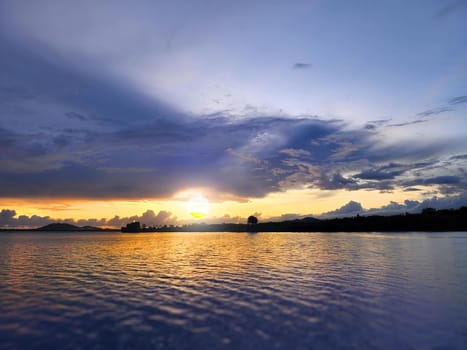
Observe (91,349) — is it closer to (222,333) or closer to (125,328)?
(125,328)

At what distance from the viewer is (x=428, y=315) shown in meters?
23.1

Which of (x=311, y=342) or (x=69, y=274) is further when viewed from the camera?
(x=69, y=274)

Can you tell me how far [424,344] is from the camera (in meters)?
17.8

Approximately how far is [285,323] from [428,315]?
10.8 meters

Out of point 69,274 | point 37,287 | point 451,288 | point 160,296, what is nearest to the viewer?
point 160,296

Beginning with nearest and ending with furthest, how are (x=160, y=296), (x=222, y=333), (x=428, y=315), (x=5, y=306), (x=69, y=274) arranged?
(x=222, y=333) → (x=428, y=315) → (x=5, y=306) → (x=160, y=296) → (x=69, y=274)

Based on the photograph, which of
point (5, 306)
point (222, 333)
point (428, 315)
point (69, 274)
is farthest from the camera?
point (69, 274)

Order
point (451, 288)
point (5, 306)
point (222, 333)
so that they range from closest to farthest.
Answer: point (222, 333), point (5, 306), point (451, 288)

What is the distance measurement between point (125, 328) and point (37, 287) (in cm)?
2061

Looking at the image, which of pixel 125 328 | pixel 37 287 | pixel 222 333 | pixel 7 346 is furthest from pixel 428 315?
pixel 37 287

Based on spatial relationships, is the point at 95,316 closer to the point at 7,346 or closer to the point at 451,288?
the point at 7,346

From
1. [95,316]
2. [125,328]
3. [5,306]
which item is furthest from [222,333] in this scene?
[5,306]

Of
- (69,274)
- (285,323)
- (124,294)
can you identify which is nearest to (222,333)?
(285,323)

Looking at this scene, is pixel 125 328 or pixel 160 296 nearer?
pixel 125 328
